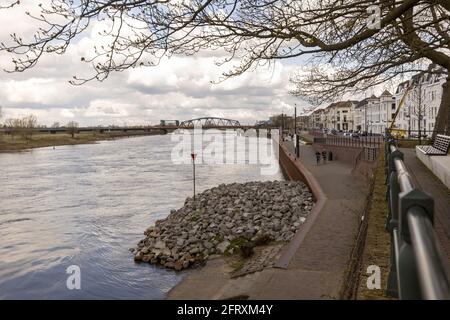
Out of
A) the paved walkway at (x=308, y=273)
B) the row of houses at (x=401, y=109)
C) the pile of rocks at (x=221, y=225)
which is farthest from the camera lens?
the row of houses at (x=401, y=109)

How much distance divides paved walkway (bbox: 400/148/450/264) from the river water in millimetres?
6366

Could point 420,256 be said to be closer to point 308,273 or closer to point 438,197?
point 308,273

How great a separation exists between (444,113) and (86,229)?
18.1m

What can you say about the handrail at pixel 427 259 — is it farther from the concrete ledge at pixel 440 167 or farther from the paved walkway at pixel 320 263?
the concrete ledge at pixel 440 167

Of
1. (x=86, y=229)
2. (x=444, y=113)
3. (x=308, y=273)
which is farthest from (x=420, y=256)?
(x=444, y=113)

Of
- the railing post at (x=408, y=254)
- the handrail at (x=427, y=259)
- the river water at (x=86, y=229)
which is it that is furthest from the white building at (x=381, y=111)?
the handrail at (x=427, y=259)

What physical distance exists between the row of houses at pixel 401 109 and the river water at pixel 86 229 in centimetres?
734

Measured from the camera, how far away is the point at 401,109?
8194 cm

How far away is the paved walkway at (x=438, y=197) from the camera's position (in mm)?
7781
